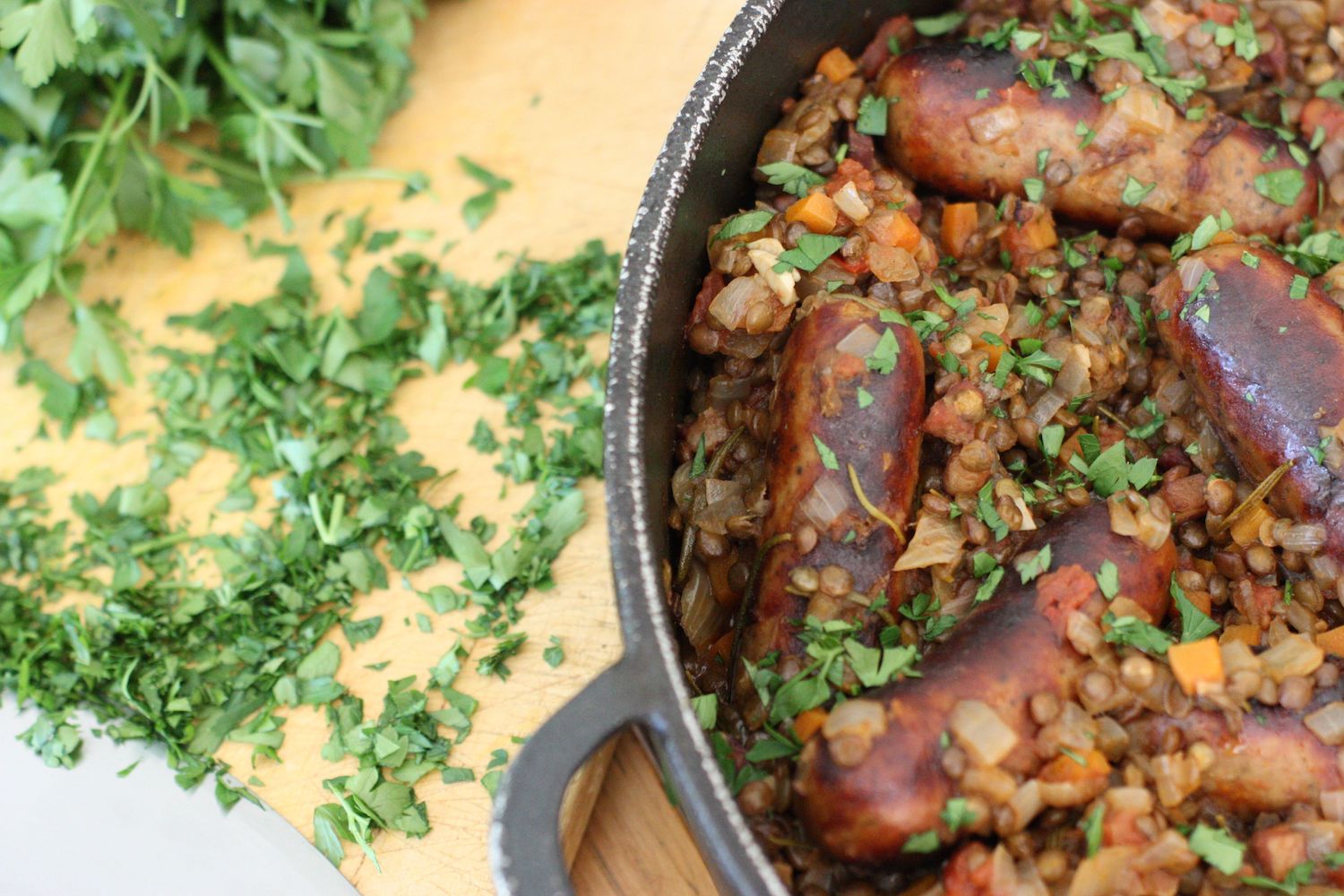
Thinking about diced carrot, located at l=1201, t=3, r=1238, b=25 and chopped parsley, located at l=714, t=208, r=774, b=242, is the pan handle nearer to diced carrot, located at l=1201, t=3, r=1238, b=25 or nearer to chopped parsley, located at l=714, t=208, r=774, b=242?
chopped parsley, located at l=714, t=208, r=774, b=242

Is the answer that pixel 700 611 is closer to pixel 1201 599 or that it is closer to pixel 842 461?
pixel 842 461

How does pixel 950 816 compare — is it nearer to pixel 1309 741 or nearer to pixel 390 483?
pixel 1309 741

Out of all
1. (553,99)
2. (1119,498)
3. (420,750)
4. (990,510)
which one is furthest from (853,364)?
(553,99)

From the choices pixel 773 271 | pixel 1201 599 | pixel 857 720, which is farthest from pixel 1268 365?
pixel 857 720

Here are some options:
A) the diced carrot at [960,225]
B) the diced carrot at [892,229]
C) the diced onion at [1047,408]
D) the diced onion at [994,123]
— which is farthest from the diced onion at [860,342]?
the diced onion at [994,123]

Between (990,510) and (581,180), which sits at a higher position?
(581,180)

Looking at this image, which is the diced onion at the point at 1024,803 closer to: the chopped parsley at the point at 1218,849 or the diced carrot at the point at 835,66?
the chopped parsley at the point at 1218,849

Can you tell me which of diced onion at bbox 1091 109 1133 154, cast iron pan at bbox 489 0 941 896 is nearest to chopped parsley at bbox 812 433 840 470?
cast iron pan at bbox 489 0 941 896
